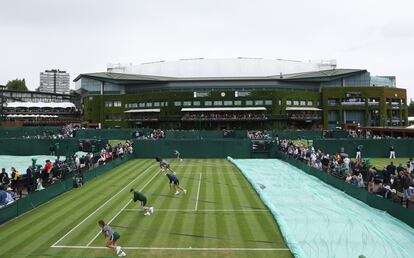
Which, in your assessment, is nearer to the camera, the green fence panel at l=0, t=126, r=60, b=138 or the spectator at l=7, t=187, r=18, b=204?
the spectator at l=7, t=187, r=18, b=204

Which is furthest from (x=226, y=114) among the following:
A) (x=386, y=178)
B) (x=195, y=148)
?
(x=386, y=178)

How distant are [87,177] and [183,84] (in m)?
78.8

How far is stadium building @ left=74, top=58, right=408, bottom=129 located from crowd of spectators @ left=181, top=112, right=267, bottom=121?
0.25m

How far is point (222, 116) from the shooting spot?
100688mm

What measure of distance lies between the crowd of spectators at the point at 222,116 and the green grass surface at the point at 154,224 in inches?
2729

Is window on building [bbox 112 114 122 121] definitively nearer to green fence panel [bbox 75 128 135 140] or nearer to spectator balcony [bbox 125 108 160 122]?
spectator balcony [bbox 125 108 160 122]

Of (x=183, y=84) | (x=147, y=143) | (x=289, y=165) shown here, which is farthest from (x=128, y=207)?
(x=183, y=84)

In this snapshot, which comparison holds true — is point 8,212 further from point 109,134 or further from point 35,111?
point 35,111

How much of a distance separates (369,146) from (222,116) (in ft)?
179

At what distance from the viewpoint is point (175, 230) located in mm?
18391

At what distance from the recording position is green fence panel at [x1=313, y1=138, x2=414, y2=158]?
158 ft

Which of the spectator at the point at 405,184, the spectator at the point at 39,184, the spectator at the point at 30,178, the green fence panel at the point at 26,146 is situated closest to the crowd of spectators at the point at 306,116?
the green fence panel at the point at 26,146

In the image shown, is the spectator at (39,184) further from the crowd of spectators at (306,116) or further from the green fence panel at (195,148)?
the crowd of spectators at (306,116)

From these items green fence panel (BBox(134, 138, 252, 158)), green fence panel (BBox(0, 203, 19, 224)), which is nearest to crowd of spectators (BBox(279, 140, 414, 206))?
green fence panel (BBox(134, 138, 252, 158))
